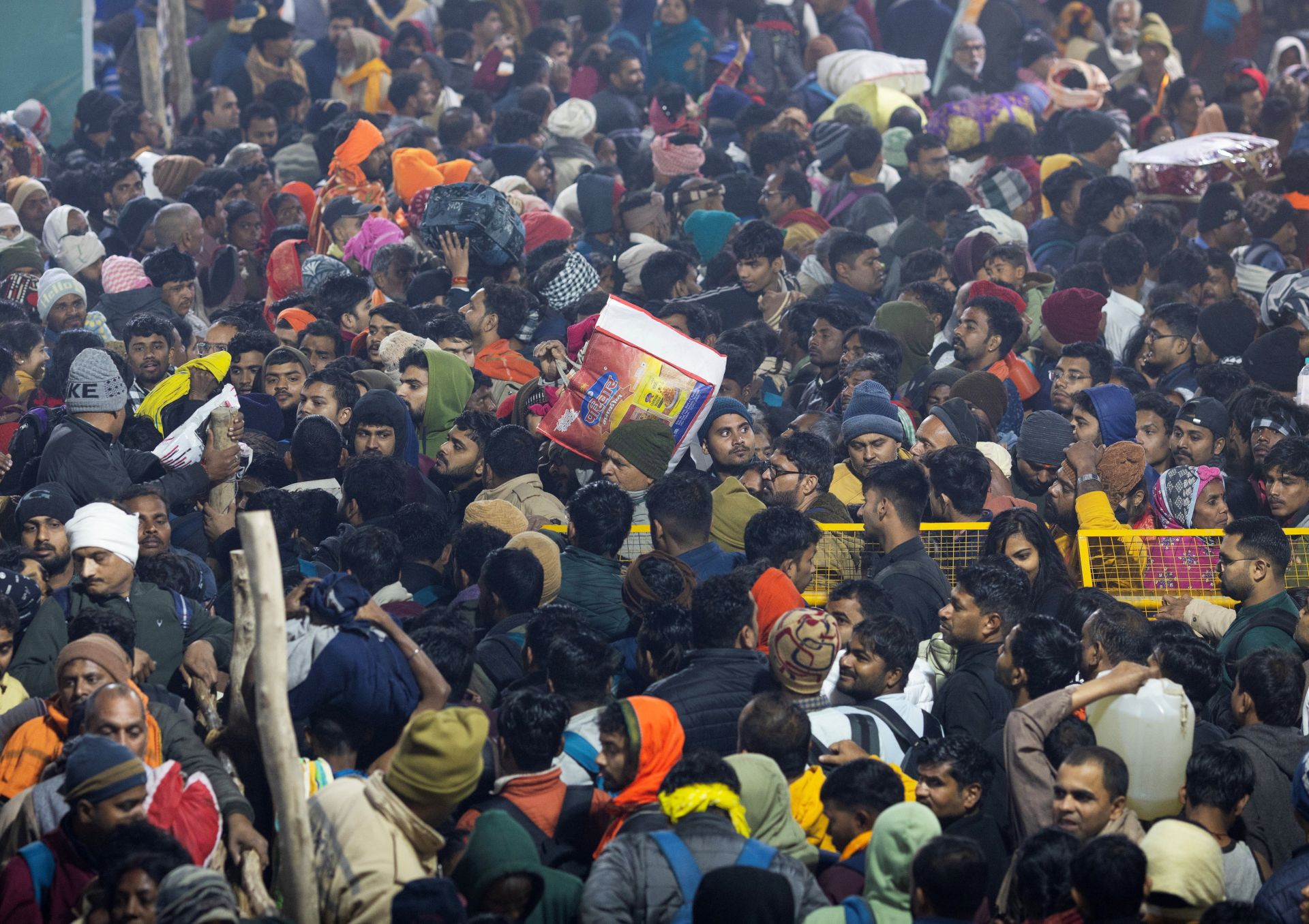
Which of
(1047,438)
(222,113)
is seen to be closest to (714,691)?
(1047,438)

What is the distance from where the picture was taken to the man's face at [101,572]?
6012 mm

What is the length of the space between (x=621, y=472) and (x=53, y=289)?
4.49 metres

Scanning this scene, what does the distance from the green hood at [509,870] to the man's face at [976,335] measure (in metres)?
4.94

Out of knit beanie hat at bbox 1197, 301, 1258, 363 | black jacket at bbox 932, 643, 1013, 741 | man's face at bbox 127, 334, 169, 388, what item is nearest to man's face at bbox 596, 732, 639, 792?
black jacket at bbox 932, 643, 1013, 741

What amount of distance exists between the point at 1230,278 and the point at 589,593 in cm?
544

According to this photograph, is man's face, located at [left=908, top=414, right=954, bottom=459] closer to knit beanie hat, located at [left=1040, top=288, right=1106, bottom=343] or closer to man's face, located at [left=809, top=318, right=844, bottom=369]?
man's face, located at [left=809, top=318, right=844, bottom=369]

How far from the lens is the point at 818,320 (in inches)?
359

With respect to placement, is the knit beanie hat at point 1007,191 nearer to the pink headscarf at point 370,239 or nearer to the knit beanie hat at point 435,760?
the pink headscarf at point 370,239

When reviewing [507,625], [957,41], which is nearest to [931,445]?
[507,625]

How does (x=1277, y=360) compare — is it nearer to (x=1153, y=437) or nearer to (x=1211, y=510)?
(x=1153, y=437)

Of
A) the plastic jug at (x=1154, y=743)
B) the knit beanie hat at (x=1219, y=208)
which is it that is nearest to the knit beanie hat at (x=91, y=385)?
the plastic jug at (x=1154, y=743)

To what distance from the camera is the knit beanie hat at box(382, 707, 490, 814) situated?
4559 mm

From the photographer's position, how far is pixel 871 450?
7.65m

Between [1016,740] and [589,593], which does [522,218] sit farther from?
[1016,740]
